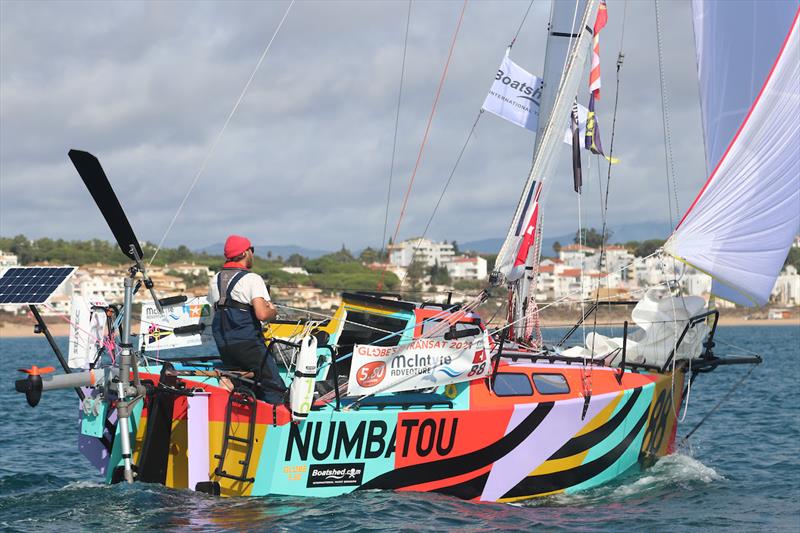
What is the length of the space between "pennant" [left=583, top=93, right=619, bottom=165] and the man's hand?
6220 mm

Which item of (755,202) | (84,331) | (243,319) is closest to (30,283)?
(84,331)

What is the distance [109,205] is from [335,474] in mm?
3750

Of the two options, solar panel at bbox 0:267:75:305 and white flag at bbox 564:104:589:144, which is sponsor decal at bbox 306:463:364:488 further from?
white flag at bbox 564:104:589:144

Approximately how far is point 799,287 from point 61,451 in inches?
5869

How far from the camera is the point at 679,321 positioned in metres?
13.6

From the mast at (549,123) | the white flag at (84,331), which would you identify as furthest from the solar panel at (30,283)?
the mast at (549,123)

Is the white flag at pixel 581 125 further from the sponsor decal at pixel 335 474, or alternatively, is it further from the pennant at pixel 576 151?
the sponsor decal at pixel 335 474

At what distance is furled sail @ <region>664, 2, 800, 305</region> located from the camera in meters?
12.4

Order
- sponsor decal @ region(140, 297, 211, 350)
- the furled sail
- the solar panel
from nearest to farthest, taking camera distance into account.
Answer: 1. the solar panel
2. the furled sail
3. sponsor decal @ region(140, 297, 211, 350)

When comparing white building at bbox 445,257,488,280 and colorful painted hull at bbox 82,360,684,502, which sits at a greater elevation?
white building at bbox 445,257,488,280

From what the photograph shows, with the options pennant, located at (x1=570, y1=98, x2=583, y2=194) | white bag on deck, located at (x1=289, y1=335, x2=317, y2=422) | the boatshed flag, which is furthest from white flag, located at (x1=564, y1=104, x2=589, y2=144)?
white bag on deck, located at (x1=289, y1=335, x2=317, y2=422)

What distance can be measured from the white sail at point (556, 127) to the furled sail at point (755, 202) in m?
2.03

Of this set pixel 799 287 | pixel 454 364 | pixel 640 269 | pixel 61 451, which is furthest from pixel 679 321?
pixel 640 269

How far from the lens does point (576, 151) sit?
14547 mm
